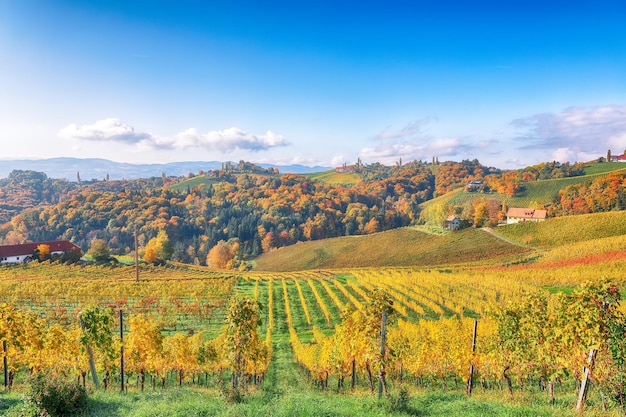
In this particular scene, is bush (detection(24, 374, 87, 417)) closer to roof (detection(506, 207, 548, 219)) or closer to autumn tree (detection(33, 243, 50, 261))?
autumn tree (detection(33, 243, 50, 261))

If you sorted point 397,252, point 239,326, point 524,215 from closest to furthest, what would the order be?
point 239,326, point 397,252, point 524,215

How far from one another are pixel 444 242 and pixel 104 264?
297 ft

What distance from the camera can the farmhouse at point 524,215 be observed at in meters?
114

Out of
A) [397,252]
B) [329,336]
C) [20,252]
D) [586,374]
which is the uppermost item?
[586,374]

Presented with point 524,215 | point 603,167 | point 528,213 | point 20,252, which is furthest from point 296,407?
point 603,167

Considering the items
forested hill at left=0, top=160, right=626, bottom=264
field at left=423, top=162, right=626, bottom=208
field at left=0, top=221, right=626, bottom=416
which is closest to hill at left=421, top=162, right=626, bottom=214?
field at left=423, top=162, right=626, bottom=208

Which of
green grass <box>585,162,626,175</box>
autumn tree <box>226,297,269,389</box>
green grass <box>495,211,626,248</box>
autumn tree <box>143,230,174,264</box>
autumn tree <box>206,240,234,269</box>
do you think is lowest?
autumn tree <box>206,240,234,269</box>

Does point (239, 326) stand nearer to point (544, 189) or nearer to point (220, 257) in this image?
point (220, 257)

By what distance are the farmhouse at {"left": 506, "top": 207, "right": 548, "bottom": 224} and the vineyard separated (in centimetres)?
6020

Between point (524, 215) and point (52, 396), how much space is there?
132 m

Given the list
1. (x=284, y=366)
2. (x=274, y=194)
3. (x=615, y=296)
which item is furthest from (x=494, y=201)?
(x=615, y=296)

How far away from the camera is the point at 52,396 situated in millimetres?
11508

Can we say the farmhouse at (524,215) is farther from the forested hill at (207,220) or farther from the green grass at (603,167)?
the green grass at (603,167)

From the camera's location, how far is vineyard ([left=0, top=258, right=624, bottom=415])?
15195 millimetres
